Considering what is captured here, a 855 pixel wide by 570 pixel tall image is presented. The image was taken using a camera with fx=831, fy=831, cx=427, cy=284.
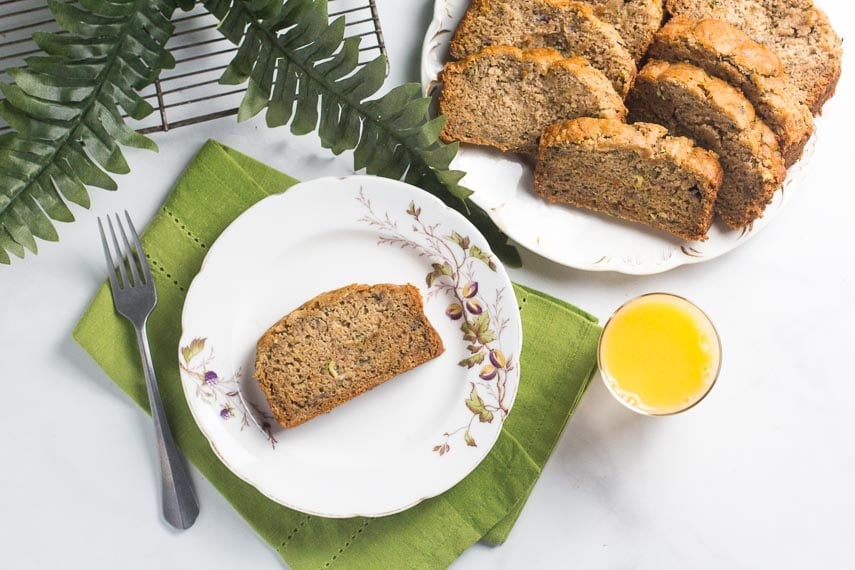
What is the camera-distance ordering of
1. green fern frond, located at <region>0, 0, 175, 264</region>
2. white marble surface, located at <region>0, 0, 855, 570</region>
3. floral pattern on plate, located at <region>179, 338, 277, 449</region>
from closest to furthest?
green fern frond, located at <region>0, 0, 175, 264</region> → floral pattern on plate, located at <region>179, 338, 277, 449</region> → white marble surface, located at <region>0, 0, 855, 570</region>

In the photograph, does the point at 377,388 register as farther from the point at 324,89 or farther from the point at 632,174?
the point at 632,174

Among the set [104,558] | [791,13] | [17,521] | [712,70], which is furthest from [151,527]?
[791,13]

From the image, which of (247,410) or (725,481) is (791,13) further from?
(247,410)

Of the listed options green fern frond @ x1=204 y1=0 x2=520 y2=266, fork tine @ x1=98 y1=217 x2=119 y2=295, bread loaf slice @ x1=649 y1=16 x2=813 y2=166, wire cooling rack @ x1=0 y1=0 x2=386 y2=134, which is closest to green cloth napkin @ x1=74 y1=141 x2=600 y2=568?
fork tine @ x1=98 y1=217 x2=119 y2=295

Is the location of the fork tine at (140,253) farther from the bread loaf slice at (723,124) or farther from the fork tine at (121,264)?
the bread loaf slice at (723,124)

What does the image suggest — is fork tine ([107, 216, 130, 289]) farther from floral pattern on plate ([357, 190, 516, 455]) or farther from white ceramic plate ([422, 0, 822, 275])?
white ceramic plate ([422, 0, 822, 275])

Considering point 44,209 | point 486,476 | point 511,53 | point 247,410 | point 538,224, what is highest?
point 511,53

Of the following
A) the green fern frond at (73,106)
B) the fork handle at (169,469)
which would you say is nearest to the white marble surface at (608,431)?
the fork handle at (169,469)
